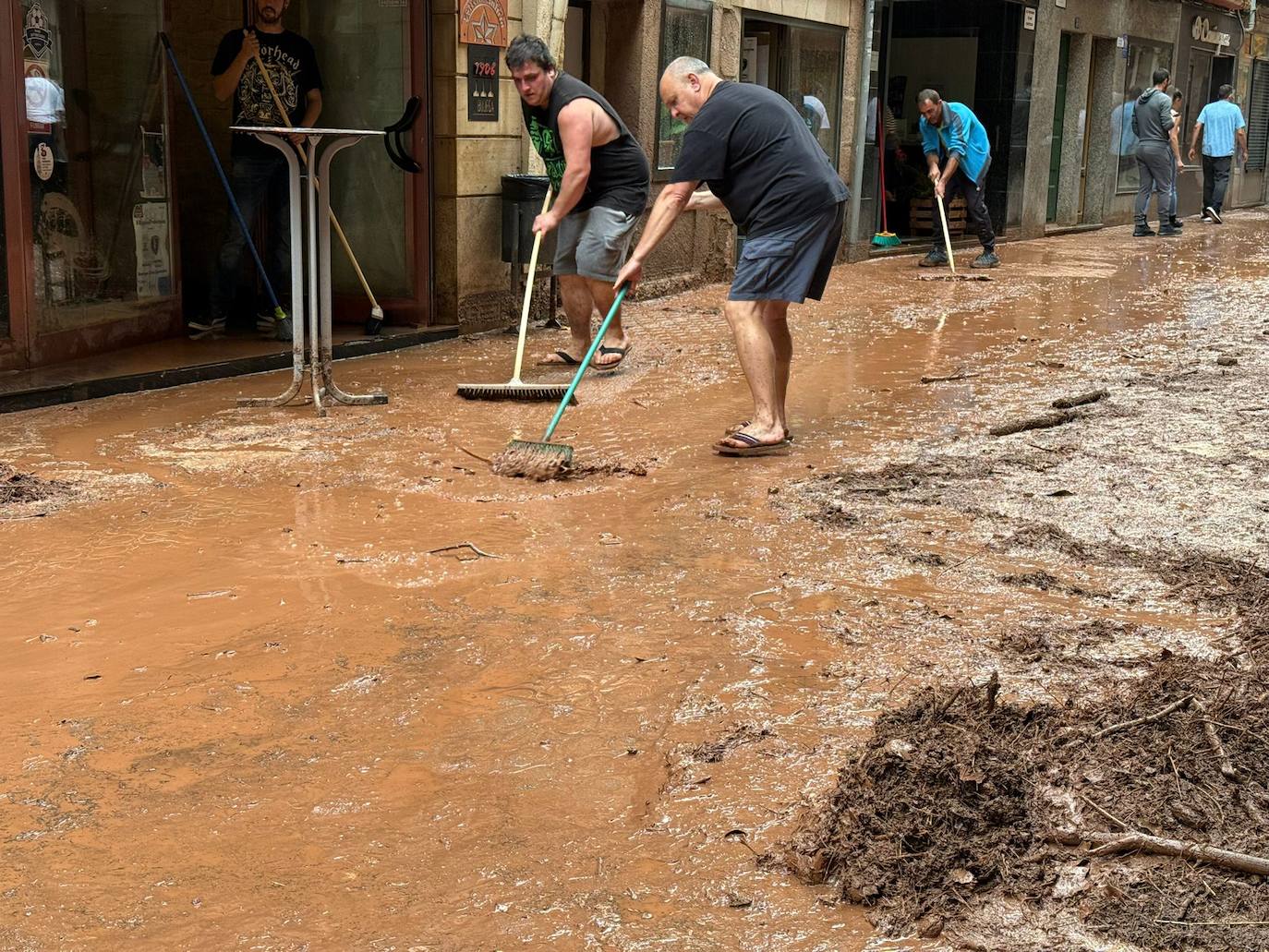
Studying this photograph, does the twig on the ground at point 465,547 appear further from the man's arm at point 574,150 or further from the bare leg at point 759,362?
the man's arm at point 574,150

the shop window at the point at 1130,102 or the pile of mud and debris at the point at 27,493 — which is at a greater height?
the shop window at the point at 1130,102

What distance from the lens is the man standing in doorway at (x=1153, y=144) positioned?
798 inches

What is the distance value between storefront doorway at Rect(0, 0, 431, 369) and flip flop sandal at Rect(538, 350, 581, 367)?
1.42 m

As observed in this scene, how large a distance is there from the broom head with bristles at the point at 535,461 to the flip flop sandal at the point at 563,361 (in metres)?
2.65

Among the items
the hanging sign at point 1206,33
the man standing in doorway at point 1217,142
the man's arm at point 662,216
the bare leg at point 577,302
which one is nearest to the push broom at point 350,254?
the bare leg at point 577,302

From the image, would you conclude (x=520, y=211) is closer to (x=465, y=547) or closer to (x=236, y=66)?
(x=236, y=66)

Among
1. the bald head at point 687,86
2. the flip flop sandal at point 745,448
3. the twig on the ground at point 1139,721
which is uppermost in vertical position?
the bald head at point 687,86

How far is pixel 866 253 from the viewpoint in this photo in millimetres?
16125

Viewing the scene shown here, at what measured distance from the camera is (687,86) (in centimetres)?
641

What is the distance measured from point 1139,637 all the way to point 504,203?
656cm

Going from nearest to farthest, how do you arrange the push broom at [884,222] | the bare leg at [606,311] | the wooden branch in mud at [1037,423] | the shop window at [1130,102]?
the wooden branch in mud at [1037,423] < the bare leg at [606,311] < the push broom at [884,222] < the shop window at [1130,102]

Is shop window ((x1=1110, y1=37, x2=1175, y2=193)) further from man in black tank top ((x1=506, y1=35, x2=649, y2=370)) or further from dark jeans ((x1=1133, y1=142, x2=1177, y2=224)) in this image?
man in black tank top ((x1=506, y1=35, x2=649, y2=370))

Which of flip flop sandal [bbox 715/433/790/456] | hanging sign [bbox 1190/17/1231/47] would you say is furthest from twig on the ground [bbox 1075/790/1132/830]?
hanging sign [bbox 1190/17/1231/47]

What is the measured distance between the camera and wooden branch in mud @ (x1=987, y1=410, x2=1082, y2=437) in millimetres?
6768
